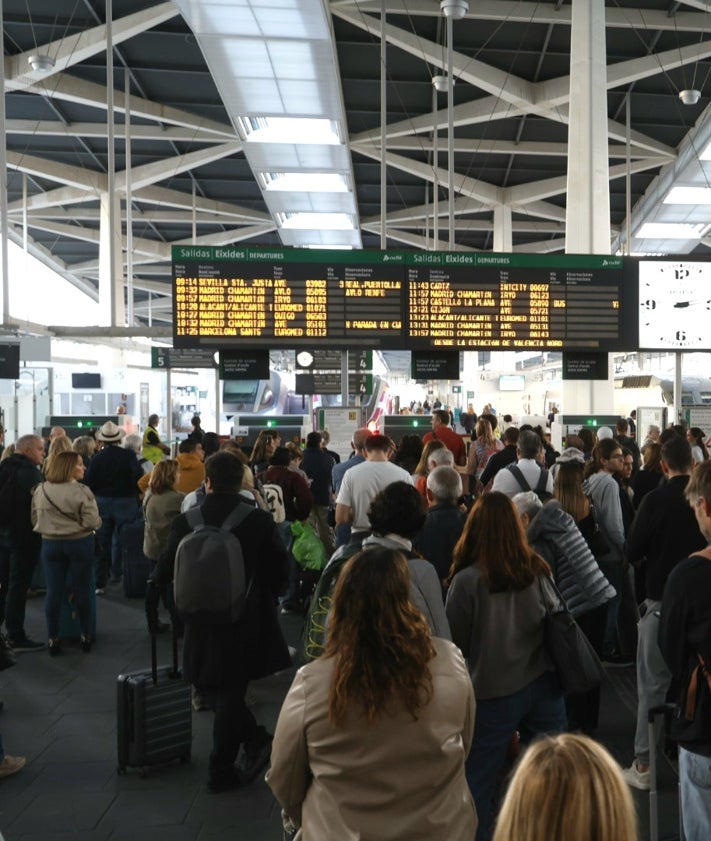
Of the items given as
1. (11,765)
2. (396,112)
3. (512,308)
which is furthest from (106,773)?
(396,112)

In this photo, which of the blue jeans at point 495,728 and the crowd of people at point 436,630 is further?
the blue jeans at point 495,728

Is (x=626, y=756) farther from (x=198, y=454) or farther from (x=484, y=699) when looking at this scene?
(x=198, y=454)

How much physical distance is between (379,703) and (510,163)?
25687 millimetres

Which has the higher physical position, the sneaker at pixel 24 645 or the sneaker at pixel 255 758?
the sneaker at pixel 255 758

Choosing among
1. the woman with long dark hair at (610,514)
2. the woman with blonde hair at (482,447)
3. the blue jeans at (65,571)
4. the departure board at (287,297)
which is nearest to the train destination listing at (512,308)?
the departure board at (287,297)

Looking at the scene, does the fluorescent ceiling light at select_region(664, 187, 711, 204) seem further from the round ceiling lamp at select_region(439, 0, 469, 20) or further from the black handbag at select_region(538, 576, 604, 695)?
the black handbag at select_region(538, 576, 604, 695)

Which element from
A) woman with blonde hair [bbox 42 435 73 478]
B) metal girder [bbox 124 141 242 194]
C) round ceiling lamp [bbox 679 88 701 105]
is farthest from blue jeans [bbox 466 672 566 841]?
metal girder [bbox 124 141 242 194]

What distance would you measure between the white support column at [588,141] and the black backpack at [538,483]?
26.9ft

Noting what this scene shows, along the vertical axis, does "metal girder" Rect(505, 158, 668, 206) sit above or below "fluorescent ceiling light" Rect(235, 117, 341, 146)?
above

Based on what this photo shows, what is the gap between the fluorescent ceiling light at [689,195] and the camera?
81.6 ft

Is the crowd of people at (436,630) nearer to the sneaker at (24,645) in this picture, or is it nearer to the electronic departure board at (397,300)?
the sneaker at (24,645)

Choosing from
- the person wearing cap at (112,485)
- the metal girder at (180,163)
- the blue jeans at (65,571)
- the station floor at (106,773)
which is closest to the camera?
the station floor at (106,773)

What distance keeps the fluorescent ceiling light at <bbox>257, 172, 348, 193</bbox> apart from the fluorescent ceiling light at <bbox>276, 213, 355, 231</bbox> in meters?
3.46

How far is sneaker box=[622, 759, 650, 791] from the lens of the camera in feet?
13.9
